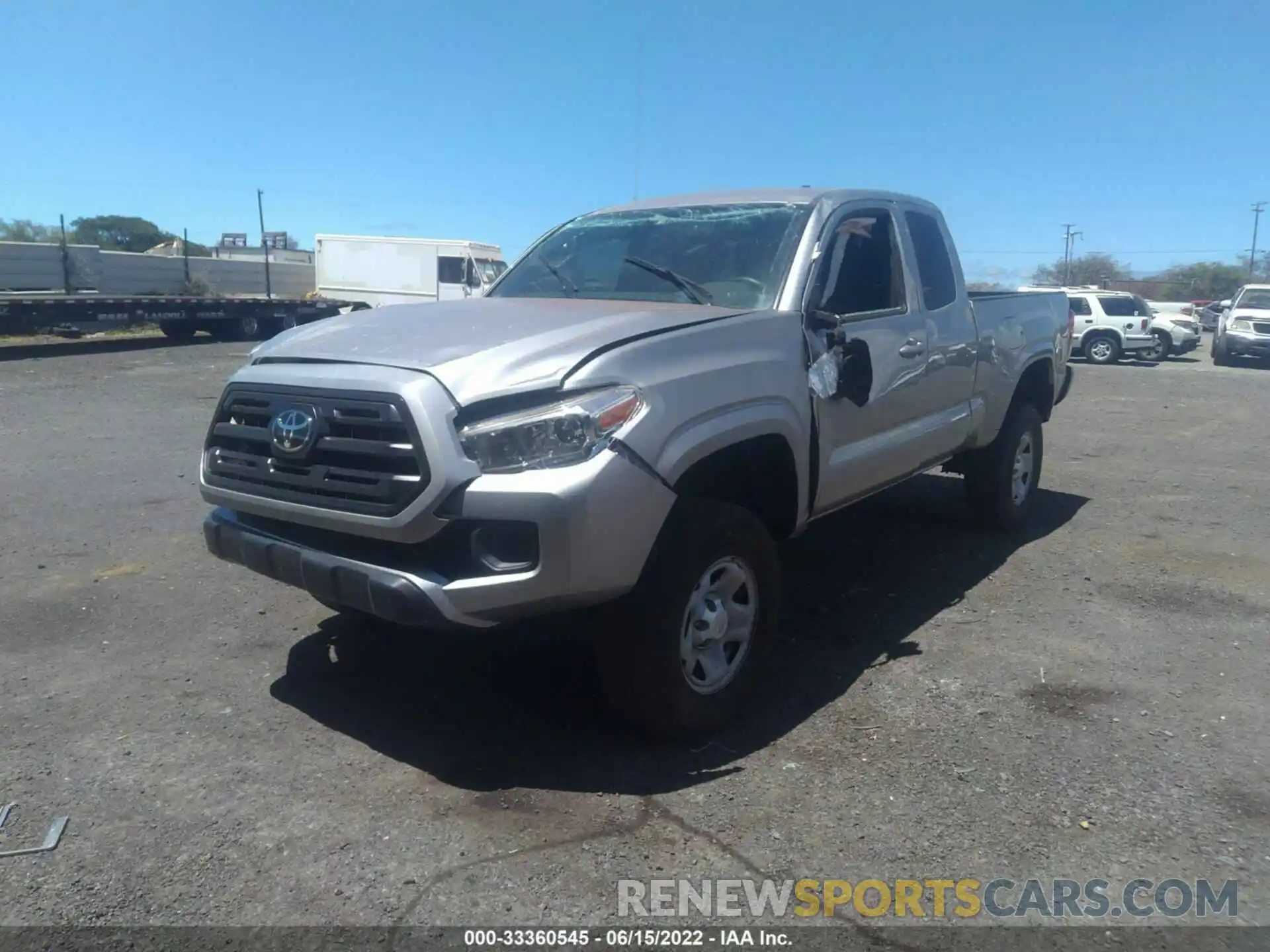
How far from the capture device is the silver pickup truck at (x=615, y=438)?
3.28m

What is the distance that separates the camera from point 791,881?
9.90ft

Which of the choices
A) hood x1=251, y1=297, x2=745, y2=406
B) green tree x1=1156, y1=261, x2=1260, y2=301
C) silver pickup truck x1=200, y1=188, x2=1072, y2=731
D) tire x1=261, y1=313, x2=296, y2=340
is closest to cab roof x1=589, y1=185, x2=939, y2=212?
silver pickup truck x1=200, y1=188, x2=1072, y2=731

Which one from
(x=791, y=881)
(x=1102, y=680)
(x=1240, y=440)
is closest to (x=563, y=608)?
(x=791, y=881)

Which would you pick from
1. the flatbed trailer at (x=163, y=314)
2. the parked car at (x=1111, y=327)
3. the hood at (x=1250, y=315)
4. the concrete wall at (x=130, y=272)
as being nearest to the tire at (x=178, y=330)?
the flatbed trailer at (x=163, y=314)

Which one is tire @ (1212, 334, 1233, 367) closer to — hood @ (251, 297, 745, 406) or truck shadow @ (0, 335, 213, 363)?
hood @ (251, 297, 745, 406)

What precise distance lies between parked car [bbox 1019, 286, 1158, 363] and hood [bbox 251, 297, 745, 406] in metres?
23.3

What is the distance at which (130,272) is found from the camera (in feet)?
112

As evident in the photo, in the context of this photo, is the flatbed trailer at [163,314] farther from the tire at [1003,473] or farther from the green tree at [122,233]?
the green tree at [122,233]

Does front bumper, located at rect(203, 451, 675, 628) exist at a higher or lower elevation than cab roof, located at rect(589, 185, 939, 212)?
lower

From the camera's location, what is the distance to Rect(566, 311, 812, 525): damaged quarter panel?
3441 mm

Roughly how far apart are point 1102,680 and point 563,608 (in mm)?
2644

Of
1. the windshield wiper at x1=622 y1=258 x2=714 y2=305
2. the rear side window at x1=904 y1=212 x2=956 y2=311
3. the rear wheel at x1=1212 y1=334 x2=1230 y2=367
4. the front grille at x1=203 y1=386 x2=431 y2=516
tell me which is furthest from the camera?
the rear wheel at x1=1212 y1=334 x2=1230 y2=367

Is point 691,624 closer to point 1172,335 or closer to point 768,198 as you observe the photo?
point 768,198

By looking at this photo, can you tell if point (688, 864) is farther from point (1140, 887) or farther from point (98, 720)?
point (98, 720)
